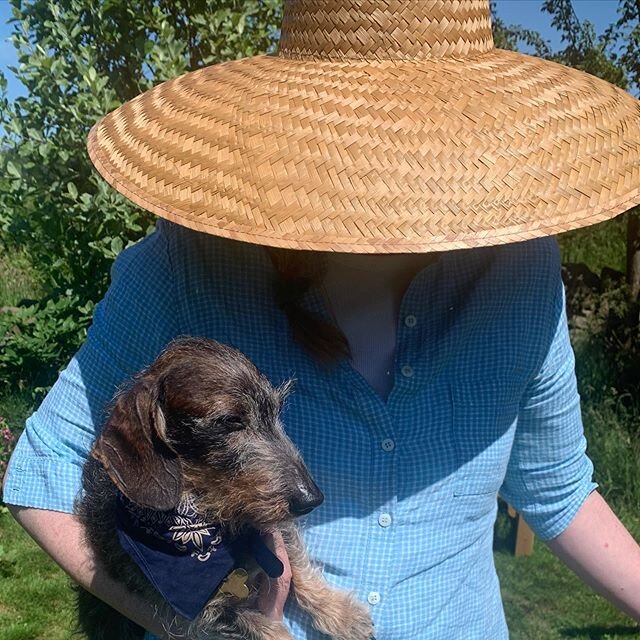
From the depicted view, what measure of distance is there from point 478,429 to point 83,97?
360 centimetres

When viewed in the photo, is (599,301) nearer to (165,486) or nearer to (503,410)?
(503,410)

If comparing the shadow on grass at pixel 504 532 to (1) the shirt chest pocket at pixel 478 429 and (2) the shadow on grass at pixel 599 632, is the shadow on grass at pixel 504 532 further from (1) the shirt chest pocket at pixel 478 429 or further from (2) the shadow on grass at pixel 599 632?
(1) the shirt chest pocket at pixel 478 429

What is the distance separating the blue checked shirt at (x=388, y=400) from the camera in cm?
204

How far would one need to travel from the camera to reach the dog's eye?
201 centimetres

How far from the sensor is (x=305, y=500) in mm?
1930

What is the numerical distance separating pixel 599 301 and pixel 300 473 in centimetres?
516

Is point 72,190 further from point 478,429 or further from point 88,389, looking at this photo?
point 478,429

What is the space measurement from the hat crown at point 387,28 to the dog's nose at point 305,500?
1.01 metres

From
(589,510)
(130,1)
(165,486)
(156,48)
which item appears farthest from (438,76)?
(130,1)

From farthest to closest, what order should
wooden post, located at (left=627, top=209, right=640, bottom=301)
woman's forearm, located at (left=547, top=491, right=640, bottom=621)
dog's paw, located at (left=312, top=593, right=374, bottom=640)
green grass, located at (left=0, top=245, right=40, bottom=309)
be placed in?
green grass, located at (left=0, top=245, right=40, bottom=309) → wooden post, located at (left=627, top=209, right=640, bottom=301) → woman's forearm, located at (left=547, top=491, right=640, bottom=621) → dog's paw, located at (left=312, top=593, right=374, bottom=640)

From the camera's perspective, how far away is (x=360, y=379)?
6.81ft

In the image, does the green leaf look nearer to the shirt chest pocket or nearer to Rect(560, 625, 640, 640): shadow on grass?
the shirt chest pocket

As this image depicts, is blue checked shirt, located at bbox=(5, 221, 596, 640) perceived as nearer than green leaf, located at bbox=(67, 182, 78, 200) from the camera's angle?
Yes

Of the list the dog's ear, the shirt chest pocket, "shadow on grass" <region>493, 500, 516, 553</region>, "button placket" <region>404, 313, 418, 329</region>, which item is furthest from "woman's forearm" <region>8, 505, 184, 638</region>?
"shadow on grass" <region>493, 500, 516, 553</region>
